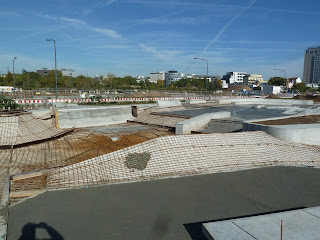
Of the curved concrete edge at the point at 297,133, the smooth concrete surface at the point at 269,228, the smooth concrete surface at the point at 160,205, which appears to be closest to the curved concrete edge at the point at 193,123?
the curved concrete edge at the point at 297,133

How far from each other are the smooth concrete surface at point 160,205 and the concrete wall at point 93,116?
1142 centimetres

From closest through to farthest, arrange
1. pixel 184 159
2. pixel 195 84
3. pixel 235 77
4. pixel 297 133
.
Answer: pixel 184 159 → pixel 297 133 → pixel 195 84 → pixel 235 77

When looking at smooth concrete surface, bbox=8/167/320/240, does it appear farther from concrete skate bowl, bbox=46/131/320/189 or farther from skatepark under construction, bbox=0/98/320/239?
concrete skate bowl, bbox=46/131/320/189

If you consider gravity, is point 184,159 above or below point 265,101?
below

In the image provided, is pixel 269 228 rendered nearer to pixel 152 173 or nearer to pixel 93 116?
pixel 152 173

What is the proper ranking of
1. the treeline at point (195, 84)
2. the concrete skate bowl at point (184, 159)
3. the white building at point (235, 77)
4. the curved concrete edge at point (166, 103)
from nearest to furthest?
1. the concrete skate bowl at point (184, 159)
2. the curved concrete edge at point (166, 103)
3. the treeline at point (195, 84)
4. the white building at point (235, 77)

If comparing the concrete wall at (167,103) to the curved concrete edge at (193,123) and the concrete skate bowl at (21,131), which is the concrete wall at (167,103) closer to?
the curved concrete edge at (193,123)

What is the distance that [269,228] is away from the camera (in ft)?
17.1

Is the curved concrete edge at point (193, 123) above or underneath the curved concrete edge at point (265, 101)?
underneath

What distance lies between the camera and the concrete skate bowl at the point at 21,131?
12320 mm

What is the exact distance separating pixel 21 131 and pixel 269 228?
41.6 feet

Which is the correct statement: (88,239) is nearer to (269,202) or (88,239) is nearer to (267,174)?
(269,202)

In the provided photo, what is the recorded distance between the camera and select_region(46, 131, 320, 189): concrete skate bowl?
8.74 metres

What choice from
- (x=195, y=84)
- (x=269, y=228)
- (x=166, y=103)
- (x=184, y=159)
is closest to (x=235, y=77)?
(x=195, y=84)
